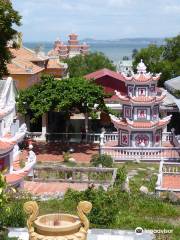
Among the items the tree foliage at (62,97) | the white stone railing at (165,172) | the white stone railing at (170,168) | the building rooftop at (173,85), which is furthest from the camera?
the building rooftop at (173,85)

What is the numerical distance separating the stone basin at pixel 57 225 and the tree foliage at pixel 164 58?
4598 cm

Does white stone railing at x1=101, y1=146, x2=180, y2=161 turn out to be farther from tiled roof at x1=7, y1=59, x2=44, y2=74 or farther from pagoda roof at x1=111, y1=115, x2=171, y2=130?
tiled roof at x1=7, y1=59, x2=44, y2=74

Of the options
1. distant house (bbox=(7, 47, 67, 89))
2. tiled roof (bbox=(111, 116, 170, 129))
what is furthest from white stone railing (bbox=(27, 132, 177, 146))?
distant house (bbox=(7, 47, 67, 89))

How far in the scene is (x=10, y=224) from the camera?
14.9 meters

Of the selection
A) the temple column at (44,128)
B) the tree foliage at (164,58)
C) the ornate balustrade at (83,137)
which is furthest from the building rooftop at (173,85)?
the temple column at (44,128)

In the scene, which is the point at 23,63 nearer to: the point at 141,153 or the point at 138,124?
the point at 138,124

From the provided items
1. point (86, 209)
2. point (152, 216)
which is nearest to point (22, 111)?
point (152, 216)

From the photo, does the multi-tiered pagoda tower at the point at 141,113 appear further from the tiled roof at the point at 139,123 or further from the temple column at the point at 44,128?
the temple column at the point at 44,128

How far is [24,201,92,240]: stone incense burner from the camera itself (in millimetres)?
8508

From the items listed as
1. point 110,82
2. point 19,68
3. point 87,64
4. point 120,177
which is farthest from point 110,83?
point 87,64

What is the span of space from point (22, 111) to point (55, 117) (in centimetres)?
461

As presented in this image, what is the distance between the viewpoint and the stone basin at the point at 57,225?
27.9ft

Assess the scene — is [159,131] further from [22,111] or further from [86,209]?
[86,209]

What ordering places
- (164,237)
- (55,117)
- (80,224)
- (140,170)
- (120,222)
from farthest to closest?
(55,117) < (140,170) < (120,222) < (164,237) < (80,224)
